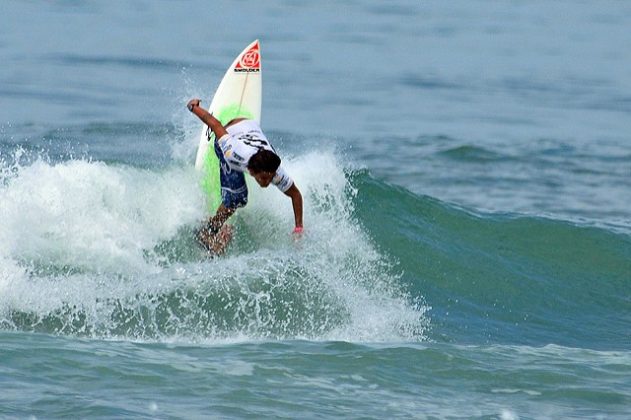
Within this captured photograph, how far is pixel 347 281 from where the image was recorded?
10672 millimetres

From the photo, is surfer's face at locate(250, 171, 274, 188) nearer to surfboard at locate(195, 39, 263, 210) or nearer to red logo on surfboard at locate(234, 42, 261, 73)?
surfboard at locate(195, 39, 263, 210)

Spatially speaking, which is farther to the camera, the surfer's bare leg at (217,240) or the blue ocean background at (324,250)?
the surfer's bare leg at (217,240)

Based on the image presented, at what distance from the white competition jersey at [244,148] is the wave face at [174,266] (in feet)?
2.00

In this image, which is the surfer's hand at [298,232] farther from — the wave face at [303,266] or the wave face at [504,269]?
the wave face at [504,269]

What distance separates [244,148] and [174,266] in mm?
1145

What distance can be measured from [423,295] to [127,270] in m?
2.84

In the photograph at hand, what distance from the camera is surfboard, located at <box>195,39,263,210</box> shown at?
1195 cm

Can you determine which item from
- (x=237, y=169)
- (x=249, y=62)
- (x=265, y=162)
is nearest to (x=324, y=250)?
(x=237, y=169)

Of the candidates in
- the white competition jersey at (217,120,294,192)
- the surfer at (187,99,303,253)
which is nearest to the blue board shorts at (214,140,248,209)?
the surfer at (187,99,303,253)

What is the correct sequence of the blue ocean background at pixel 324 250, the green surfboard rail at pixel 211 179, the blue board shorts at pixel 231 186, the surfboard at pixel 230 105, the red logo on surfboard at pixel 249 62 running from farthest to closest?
the red logo on surfboard at pixel 249 62 → the surfboard at pixel 230 105 → the green surfboard rail at pixel 211 179 → the blue board shorts at pixel 231 186 → the blue ocean background at pixel 324 250

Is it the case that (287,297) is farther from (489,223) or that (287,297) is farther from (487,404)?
(489,223)

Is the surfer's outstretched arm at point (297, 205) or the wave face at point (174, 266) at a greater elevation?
the surfer's outstretched arm at point (297, 205)

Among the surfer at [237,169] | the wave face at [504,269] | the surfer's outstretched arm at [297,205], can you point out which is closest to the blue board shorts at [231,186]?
the surfer at [237,169]

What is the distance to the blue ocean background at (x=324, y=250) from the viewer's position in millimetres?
8094
